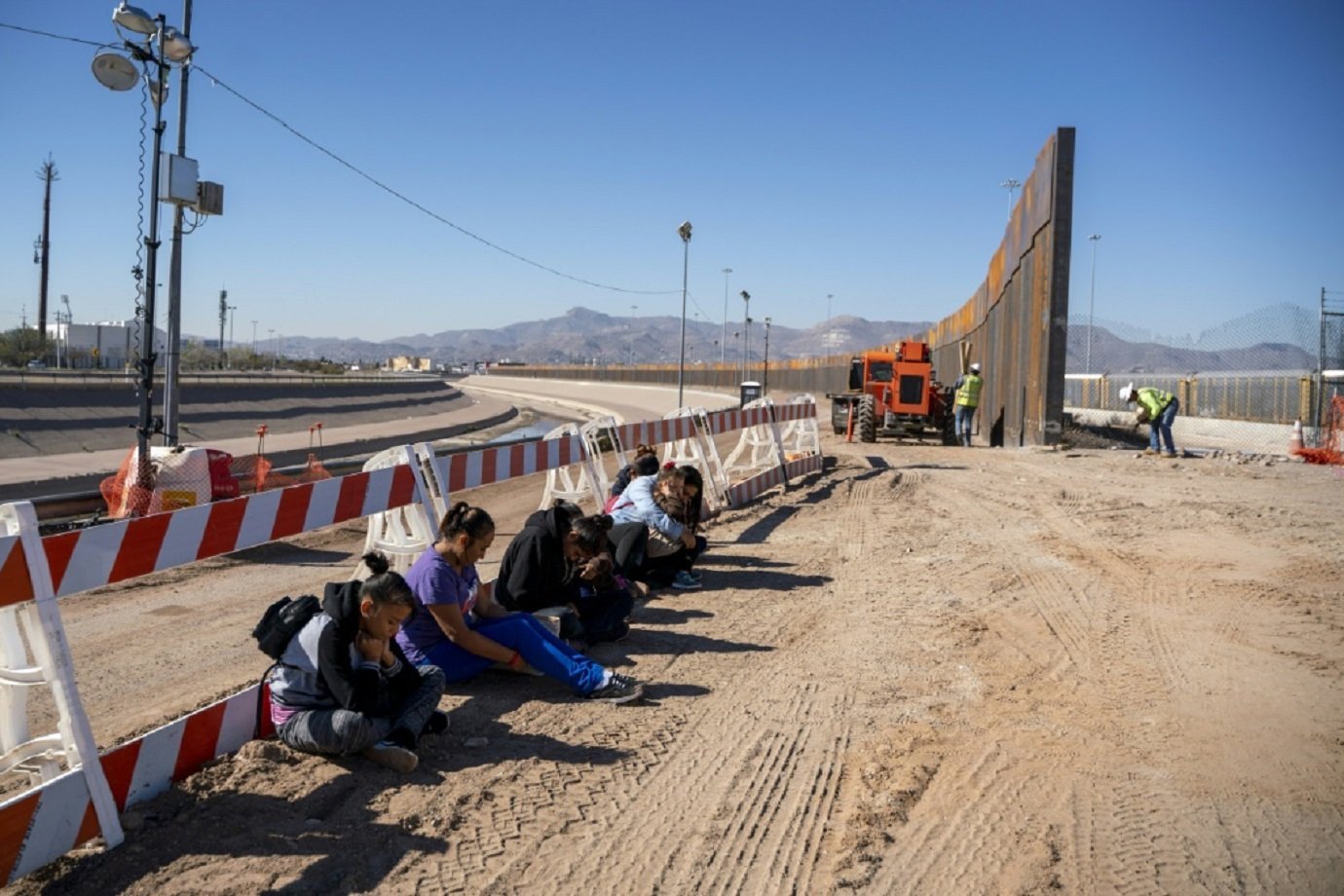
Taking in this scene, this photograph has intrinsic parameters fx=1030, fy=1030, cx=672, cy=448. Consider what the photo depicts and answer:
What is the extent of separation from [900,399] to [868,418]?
3.82 ft

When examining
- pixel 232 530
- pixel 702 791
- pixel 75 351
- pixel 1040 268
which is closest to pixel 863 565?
pixel 702 791

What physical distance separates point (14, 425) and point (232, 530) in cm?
2427

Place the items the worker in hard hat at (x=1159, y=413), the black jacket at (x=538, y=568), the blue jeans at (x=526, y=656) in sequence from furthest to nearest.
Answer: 1. the worker in hard hat at (x=1159, y=413)
2. the black jacket at (x=538, y=568)
3. the blue jeans at (x=526, y=656)

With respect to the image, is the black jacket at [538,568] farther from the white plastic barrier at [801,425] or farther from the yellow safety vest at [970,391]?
the yellow safety vest at [970,391]

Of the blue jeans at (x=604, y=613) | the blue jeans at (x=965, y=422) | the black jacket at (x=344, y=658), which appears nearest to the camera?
the black jacket at (x=344, y=658)

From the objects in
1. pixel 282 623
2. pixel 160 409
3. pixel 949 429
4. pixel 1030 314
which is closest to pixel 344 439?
pixel 160 409

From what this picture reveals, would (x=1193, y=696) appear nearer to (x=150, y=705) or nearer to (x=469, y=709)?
(x=469, y=709)

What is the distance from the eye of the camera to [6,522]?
381 cm

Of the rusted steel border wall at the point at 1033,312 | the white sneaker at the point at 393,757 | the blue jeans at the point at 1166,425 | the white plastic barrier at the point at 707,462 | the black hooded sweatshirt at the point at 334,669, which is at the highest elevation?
the rusted steel border wall at the point at 1033,312

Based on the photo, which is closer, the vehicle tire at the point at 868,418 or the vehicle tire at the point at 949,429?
the vehicle tire at the point at 868,418

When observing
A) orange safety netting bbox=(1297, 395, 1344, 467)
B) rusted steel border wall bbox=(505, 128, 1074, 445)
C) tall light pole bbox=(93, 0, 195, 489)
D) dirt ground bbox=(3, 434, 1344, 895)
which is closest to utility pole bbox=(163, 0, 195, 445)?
tall light pole bbox=(93, 0, 195, 489)

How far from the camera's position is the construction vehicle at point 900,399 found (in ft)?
81.7

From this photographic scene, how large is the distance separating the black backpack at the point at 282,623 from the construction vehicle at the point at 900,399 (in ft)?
68.8

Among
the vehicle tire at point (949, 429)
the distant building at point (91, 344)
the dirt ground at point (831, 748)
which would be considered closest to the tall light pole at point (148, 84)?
the dirt ground at point (831, 748)
